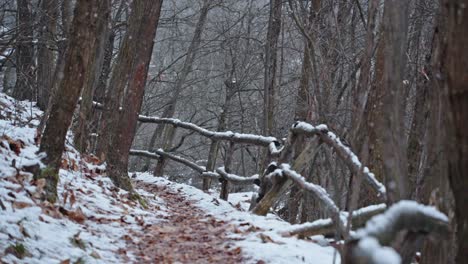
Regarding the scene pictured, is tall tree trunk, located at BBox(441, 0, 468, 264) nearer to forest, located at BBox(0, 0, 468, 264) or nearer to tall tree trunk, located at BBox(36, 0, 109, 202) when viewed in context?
forest, located at BBox(0, 0, 468, 264)

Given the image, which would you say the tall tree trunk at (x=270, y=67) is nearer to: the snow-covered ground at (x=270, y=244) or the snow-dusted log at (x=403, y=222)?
the snow-covered ground at (x=270, y=244)

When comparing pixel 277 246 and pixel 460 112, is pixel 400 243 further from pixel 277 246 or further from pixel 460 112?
pixel 277 246

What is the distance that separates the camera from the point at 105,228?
5.76m

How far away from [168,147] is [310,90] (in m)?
6.75

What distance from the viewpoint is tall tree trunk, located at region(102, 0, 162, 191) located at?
880 centimetres

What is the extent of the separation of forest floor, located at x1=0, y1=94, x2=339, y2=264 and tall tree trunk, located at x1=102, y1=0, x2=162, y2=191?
0.90m

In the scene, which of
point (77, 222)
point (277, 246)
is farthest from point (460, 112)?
point (77, 222)

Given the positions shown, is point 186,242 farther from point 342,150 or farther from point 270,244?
point 342,150

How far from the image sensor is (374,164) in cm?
729

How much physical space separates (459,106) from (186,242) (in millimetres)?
3872

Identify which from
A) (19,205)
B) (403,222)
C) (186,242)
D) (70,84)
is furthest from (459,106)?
(70,84)

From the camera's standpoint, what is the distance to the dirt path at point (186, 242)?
16.8 ft

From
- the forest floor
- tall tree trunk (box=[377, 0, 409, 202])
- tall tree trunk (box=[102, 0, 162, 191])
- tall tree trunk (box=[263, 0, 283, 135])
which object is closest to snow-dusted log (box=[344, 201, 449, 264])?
tall tree trunk (box=[377, 0, 409, 202])

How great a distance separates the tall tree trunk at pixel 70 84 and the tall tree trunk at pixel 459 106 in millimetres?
3867
